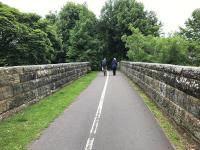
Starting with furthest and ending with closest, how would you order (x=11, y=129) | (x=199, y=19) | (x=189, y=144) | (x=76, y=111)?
(x=199, y=19), (x=76, y=111), (x=11, y=129), (x=189, y=144)

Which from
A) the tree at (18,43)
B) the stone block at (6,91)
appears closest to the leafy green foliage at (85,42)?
the tree at (18,43)

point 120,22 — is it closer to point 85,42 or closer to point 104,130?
point 85,42

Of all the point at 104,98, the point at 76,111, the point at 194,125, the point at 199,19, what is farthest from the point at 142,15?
the point at 194,125

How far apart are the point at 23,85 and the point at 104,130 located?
457 cm

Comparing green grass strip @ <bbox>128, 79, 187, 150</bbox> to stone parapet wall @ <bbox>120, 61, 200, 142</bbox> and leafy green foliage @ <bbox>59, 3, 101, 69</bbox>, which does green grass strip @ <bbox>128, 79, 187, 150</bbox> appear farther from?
leafy green foliage @ <bbox>59, 3, 101, 69</bbox>

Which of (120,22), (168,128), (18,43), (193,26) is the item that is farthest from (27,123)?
(193,26)

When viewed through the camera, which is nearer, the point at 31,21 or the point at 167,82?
the point at 167,82

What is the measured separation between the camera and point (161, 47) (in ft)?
86.8

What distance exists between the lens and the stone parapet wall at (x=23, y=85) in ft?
33.0

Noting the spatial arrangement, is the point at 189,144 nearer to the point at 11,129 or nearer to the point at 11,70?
the point at 11,129

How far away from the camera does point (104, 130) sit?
8594 millimetres

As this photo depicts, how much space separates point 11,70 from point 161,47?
57.7 feet

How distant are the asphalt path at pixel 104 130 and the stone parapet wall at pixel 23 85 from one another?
62.5 inches

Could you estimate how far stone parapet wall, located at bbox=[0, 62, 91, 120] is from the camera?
1007 centimetres
